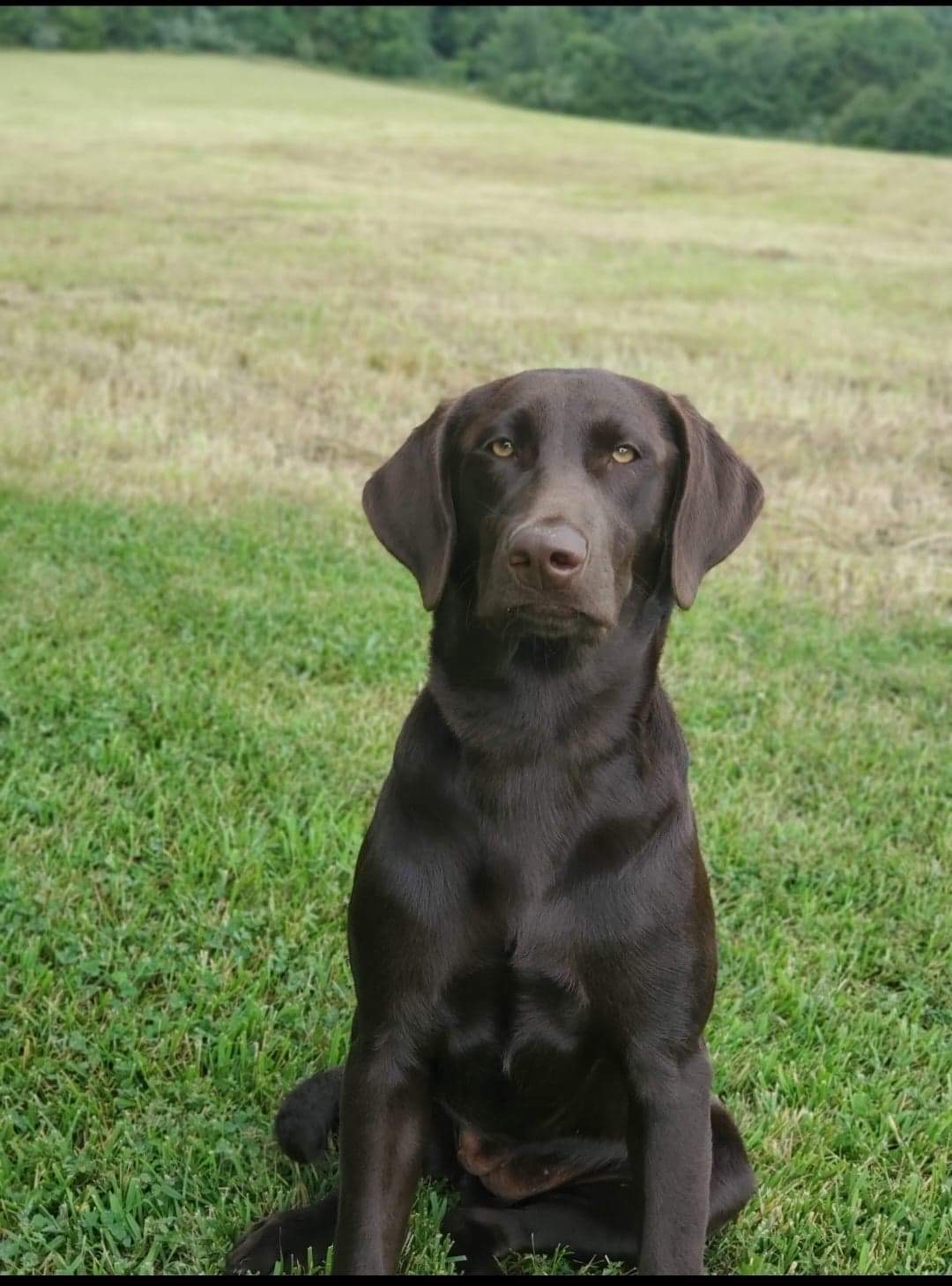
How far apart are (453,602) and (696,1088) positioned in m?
1.03

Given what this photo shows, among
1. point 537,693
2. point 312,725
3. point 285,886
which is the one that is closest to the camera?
point 537,693

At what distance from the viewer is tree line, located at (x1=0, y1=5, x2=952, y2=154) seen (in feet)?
185

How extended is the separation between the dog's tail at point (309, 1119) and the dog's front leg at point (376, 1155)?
0.39 meters

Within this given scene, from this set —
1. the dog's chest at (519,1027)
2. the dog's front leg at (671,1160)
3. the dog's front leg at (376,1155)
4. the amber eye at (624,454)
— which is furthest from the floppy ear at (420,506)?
the dog's front leg at (671,1160)

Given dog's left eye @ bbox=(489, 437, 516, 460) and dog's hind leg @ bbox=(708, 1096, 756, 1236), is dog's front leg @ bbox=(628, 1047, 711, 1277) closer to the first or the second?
dog's hind leg @ bbox=(708, 1096, 756, 1236)

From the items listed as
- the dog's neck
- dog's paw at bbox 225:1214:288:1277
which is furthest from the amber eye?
dog's paw at bbox 225:1214:288:1277

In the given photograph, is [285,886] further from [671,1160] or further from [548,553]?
[548,553]

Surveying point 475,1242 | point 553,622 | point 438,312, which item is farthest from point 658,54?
point 475,1242

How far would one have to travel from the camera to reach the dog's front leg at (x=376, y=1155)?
2477 millimetres

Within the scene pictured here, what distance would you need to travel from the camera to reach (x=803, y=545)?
7402 millimetres

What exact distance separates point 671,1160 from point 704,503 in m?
1.25

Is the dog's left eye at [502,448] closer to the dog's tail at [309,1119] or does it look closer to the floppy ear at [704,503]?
the floppy ear at [704,503]

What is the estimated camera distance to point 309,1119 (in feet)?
9.72

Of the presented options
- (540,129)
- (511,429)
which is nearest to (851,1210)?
(511,429)
